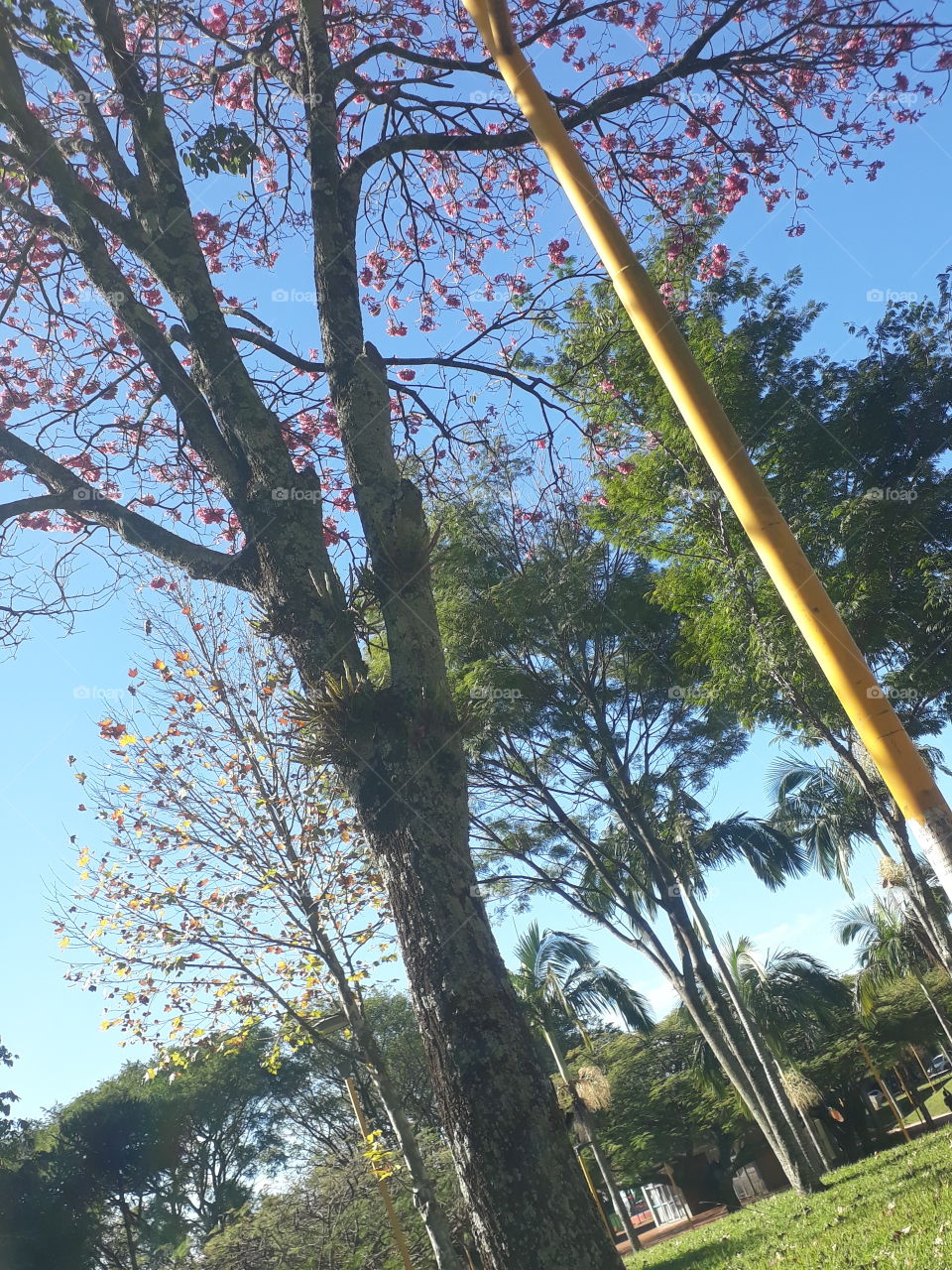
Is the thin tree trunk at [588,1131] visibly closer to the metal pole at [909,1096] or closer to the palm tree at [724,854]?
the palm tree at [724,854]

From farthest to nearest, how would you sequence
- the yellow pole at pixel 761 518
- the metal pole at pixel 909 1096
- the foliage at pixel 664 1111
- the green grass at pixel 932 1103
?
the green grass at pixel 932 1103, the metal pole at pixel 909 1096, the foliage at pixel 664 1111, the yellow pole at pixel 761 518

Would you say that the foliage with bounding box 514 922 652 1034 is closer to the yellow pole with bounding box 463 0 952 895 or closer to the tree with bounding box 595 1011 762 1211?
the tree with bounding box 595 1011 762 1211

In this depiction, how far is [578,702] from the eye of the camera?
50.9 ft

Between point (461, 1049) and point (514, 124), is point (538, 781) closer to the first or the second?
point (514, 124)

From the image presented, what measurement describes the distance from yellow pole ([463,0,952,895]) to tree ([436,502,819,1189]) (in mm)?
10744

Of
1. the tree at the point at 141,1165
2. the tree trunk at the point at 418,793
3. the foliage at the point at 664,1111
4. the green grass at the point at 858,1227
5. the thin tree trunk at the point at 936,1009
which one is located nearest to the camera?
the tree trunk at the point at 418,793

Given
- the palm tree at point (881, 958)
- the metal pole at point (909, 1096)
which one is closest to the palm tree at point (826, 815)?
the palm tree at point (881, 958)

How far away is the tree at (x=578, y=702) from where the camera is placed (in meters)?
14.6

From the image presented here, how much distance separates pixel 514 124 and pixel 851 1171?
50.5ft

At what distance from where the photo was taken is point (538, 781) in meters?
15.4

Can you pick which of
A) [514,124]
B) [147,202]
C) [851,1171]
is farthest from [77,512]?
[851,1171]

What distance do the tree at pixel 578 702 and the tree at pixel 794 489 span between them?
157cm

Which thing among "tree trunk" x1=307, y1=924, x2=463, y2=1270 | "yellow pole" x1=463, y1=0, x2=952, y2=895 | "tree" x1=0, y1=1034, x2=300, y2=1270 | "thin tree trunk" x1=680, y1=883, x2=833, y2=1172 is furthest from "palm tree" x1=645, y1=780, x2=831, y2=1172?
"yellow pole" x1=463, y1=0, x2=952, y2=895

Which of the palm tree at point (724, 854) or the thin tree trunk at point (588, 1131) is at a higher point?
the palm tree at point (724, 854)
